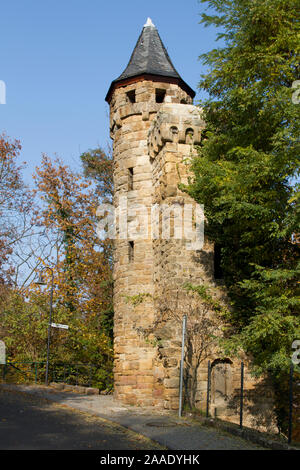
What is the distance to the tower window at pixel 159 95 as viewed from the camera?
57.2 ft

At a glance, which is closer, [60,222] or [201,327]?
[201,327]

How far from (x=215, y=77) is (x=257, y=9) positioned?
210 centimetres

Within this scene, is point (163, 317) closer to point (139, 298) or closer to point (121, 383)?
point (139, 298)

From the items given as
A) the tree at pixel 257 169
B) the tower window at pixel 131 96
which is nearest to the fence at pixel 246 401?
the tree at pixel 257 169

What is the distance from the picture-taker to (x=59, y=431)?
9297mm

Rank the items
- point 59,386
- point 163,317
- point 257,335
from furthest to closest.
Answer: point 59,386
point 163,317
point 257,335

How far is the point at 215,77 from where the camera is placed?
552 inches

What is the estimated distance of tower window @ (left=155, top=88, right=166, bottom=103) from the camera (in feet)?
57.2

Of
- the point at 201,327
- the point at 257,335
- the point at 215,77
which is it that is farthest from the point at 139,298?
the point at 215,77

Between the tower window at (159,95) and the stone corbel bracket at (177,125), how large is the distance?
204cm
